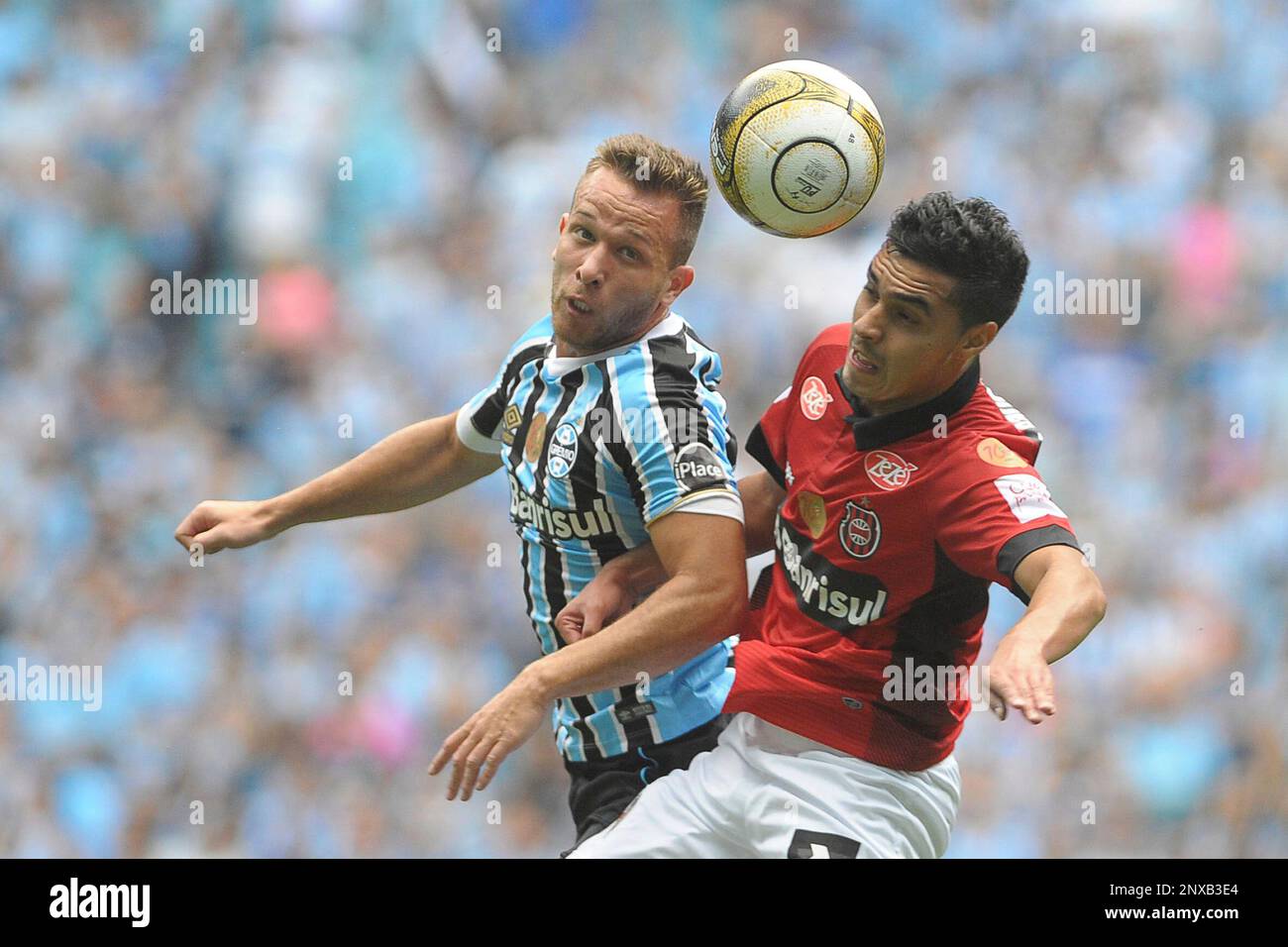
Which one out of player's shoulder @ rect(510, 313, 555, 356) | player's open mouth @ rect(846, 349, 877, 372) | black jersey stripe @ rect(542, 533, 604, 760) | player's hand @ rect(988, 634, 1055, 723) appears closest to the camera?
player's hand @ rect(988, 634, 1055, 723)

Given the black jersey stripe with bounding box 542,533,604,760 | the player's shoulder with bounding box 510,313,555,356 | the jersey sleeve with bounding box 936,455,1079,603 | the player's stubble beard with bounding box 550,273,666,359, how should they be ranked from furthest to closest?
the player's shoulder with bounding box 510,313,555,356 < the black jersey stripe with bounding box 542,533,604,760 < the player's stubble beard with bounding box 550,273,666,359 < the jersey sleeve with bounding box 936,455,1079,603

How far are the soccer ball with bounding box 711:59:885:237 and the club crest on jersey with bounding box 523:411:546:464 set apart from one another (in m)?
0.69

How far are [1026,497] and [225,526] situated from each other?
6.46 feet

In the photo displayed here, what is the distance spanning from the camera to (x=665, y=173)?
10.8ft

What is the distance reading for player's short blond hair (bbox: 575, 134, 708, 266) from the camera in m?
3.28

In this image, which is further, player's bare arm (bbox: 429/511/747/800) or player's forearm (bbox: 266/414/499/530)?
player's forearm (bbox: 266/414/499/530)

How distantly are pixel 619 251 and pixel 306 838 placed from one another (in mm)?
3336

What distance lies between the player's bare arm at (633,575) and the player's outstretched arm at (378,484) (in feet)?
2.03

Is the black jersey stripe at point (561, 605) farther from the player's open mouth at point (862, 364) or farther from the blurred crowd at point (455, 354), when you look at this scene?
the blurred crowd at point (455, 354)

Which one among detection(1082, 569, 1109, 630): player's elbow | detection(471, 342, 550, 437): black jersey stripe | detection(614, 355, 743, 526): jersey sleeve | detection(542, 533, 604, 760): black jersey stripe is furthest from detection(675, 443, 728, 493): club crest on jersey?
detection(1082, 569, 1109, 630): player's elbow

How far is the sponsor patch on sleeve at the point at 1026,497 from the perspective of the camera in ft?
9.27

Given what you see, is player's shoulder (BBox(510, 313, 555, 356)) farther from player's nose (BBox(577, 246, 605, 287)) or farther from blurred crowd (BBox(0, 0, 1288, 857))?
blurred crowd (BBox(0, 0, 1288, 857))

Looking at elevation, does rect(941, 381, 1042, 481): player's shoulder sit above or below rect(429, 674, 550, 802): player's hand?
above

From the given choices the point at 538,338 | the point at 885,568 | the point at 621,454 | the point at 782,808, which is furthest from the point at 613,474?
the point at 782,808
